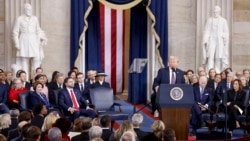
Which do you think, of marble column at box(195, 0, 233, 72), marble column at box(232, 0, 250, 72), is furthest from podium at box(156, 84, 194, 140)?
marble column at box(232, 0, 250, 72)

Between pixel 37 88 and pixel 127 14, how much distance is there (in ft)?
18.5

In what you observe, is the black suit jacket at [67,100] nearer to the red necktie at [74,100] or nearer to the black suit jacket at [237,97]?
the red necktie at [74,100]

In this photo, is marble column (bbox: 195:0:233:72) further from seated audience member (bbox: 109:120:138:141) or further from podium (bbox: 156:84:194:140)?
seated audience member (bbox: 109:120:138:141)


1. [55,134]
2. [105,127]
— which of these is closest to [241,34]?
→ [105,127]

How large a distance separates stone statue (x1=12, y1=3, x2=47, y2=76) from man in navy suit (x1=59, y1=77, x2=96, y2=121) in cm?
260

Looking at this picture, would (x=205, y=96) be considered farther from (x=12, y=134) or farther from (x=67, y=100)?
(x=12, y=134)

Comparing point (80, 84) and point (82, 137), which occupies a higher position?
point (80, 84)

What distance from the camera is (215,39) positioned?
13672 mm

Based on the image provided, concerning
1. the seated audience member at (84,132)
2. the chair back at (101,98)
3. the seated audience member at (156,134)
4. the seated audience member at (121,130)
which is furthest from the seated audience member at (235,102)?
the seated audience member at (84,132)

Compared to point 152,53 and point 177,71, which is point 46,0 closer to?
point 152,53

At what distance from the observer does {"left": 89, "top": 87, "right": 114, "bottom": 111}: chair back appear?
10781mm

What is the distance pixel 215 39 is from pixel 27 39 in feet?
14.2

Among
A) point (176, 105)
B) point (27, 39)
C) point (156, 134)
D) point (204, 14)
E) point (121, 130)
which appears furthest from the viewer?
point (204, 14)

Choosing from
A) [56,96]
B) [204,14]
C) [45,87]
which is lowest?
[56,96]
